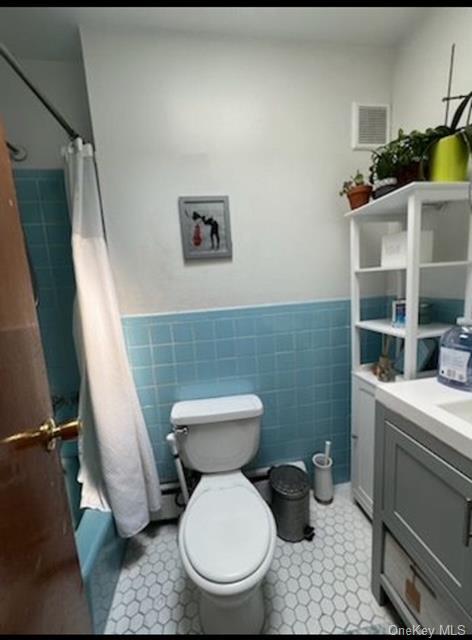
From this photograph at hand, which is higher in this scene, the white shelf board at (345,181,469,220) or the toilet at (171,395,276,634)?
the white shelf board at (345,181,469,220)

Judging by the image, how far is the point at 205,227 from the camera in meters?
1.43

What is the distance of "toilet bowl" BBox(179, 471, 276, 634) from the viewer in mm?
900

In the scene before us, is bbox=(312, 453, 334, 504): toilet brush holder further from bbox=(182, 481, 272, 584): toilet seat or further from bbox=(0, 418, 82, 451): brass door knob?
bbox=(0, 418, 82, 451): brass door knob

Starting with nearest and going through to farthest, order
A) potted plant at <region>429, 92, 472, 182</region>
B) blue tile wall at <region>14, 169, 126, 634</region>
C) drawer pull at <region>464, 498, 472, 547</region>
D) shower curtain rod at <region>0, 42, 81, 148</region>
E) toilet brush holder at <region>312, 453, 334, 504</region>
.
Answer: drawer pull at <region>464, 498, 472, 547</region> → shower curtain rod at <region>0, 42, 81, 148</region> → potted plant at <region>429, 92, 472, 182</region> → blue tile wall at <region>14, 169, 126, 634</region> → toilet brush holder at <region>312, 453, 334, 504</region>

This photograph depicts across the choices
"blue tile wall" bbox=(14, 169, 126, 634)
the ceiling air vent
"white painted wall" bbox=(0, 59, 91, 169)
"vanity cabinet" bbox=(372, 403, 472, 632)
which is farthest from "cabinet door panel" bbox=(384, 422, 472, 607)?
"white painted wall" bbox=(0, 59, 91, 169)

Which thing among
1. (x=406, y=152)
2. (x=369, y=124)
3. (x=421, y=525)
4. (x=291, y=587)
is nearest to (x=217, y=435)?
(x=291, y=587)

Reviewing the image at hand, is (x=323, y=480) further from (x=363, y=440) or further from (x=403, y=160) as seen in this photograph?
(x=403, y=160)

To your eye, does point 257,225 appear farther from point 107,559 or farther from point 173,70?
point 107,559

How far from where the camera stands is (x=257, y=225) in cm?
147

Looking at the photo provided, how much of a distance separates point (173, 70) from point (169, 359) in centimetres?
134

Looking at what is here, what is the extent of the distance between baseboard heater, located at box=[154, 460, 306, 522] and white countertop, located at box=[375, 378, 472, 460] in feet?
2.82

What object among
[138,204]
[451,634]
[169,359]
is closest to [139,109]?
[138,204]

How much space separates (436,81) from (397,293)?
0.96 m

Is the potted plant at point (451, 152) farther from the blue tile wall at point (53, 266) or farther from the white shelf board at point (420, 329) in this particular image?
the blue tile wall at point (53, 266)
